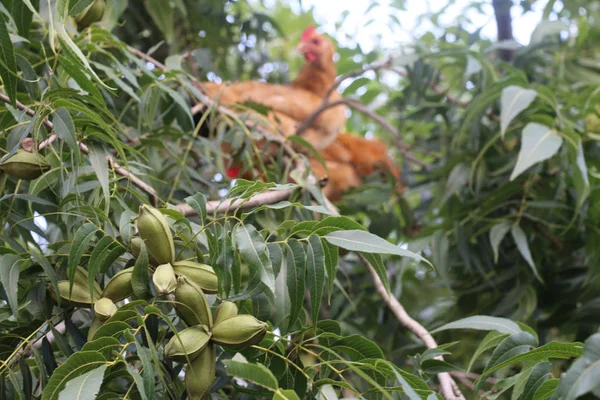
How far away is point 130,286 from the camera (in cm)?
68

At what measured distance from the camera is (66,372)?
0.58 metres

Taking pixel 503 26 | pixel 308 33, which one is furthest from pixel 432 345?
pixel 308 33

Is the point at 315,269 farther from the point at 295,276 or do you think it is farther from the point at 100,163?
the point at 100,163

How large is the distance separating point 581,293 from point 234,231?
1.07 metres

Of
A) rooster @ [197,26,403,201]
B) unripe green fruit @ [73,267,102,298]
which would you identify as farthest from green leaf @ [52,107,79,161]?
rooster @ [197,26,403,201]

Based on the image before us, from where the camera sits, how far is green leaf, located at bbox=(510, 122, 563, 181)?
1.16 metres

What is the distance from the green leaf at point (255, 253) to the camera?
25.3 inches

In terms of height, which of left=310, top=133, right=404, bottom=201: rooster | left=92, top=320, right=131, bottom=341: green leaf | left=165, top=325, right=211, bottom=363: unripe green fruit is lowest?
left=310, top=133, right=404, bottom=201: rooster

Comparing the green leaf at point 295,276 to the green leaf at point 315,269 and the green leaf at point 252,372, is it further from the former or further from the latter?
the green leaf at point 252,372

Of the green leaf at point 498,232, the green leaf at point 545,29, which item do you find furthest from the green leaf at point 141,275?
the green leaf at point 545,29

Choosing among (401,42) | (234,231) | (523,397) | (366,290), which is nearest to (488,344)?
(523,397)

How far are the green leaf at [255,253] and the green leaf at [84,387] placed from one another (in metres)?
0.15

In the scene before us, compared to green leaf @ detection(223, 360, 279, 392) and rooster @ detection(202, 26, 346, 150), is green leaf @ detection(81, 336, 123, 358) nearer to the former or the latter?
green leaf @ detection(223, 360, 279, 392)

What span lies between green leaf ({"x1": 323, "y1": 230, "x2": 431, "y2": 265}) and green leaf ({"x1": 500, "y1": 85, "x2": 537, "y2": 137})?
613 millimetres
